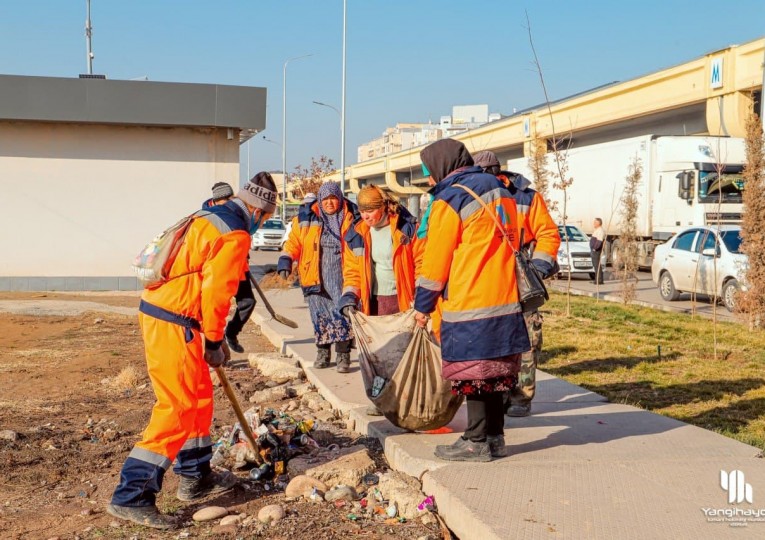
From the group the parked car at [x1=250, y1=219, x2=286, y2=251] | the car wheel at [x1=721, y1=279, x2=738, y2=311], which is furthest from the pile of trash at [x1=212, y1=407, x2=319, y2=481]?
the parked car at [x1=250, y1=219, x2=286, y2=251]

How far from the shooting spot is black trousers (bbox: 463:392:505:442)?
5.09 meters

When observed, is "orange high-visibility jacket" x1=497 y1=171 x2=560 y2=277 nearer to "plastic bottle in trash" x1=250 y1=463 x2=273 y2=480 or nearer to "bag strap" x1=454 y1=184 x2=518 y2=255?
"bag strap" x1=454 y1=184 x2=518 y2=255

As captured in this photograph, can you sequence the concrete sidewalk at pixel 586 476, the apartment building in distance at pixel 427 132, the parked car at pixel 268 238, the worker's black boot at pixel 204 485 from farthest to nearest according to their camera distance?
1. the apartment building in distance at pixel 427 132
2. the parked car at pixel 268 238
3. the worker's black boot at pixel 204 485
4. the concrete sidewalk at pixel 586 476

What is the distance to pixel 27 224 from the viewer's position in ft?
59.9

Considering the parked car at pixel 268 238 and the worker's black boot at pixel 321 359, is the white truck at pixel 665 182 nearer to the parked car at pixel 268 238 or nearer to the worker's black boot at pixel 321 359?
the worker's black boot at pixel 321 359

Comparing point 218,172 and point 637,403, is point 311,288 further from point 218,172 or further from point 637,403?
point 218,172

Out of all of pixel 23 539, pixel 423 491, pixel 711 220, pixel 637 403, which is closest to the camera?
pixel 23 539

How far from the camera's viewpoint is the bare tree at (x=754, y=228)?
42.2ft

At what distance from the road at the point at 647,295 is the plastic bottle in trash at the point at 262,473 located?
1049 centimetres

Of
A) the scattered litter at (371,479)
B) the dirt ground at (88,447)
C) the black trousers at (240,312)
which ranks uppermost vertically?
the black trousers at (240,312)

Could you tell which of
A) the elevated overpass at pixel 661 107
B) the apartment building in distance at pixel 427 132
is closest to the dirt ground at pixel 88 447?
the elevated overpass at pixel 661 107

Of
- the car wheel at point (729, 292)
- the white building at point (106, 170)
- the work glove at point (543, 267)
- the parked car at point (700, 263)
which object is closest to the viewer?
the work glove at point (543, 267)

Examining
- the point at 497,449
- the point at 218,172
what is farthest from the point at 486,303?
the point at 218,172

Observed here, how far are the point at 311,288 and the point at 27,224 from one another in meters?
11.7
